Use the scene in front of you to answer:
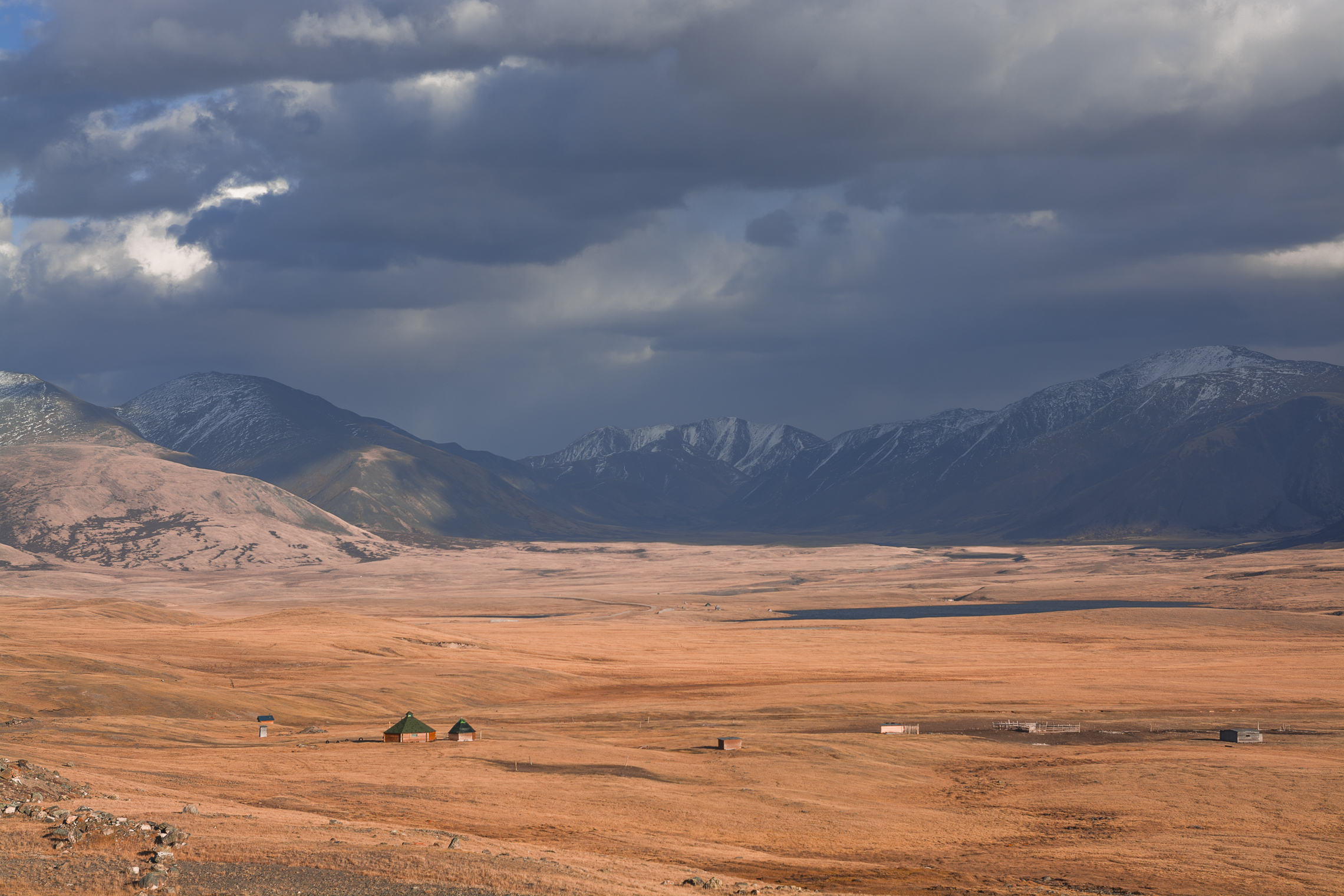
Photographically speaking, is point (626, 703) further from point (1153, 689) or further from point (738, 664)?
point (1153, 689)

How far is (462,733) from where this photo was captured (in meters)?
71.3

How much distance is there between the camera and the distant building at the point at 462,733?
71.1m

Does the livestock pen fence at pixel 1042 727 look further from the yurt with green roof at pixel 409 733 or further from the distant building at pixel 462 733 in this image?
the yurt with green roof at pixel 409 733

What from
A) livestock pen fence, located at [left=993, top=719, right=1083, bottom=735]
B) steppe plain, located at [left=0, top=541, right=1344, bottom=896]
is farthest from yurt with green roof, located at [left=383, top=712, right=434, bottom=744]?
livestock pen fence, located at [left=993, top=719, right=1083, bottom=735]

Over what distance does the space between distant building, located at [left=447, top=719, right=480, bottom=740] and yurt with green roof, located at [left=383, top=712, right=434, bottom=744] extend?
125 cm

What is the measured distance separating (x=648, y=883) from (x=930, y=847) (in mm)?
16333

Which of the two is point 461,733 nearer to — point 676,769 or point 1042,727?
point 676,769

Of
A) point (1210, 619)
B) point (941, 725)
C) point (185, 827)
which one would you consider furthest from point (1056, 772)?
point (1210, 619)

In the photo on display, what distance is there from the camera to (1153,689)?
10081 centimetres

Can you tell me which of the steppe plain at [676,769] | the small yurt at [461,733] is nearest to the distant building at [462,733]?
the small yurt at [461,733]

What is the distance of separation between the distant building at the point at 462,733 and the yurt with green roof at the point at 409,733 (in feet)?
4.11

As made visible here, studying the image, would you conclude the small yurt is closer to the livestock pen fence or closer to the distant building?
the distant building

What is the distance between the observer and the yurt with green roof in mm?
69750

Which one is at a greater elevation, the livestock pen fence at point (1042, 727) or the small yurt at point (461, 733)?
the small yurt at point (461, 733)
